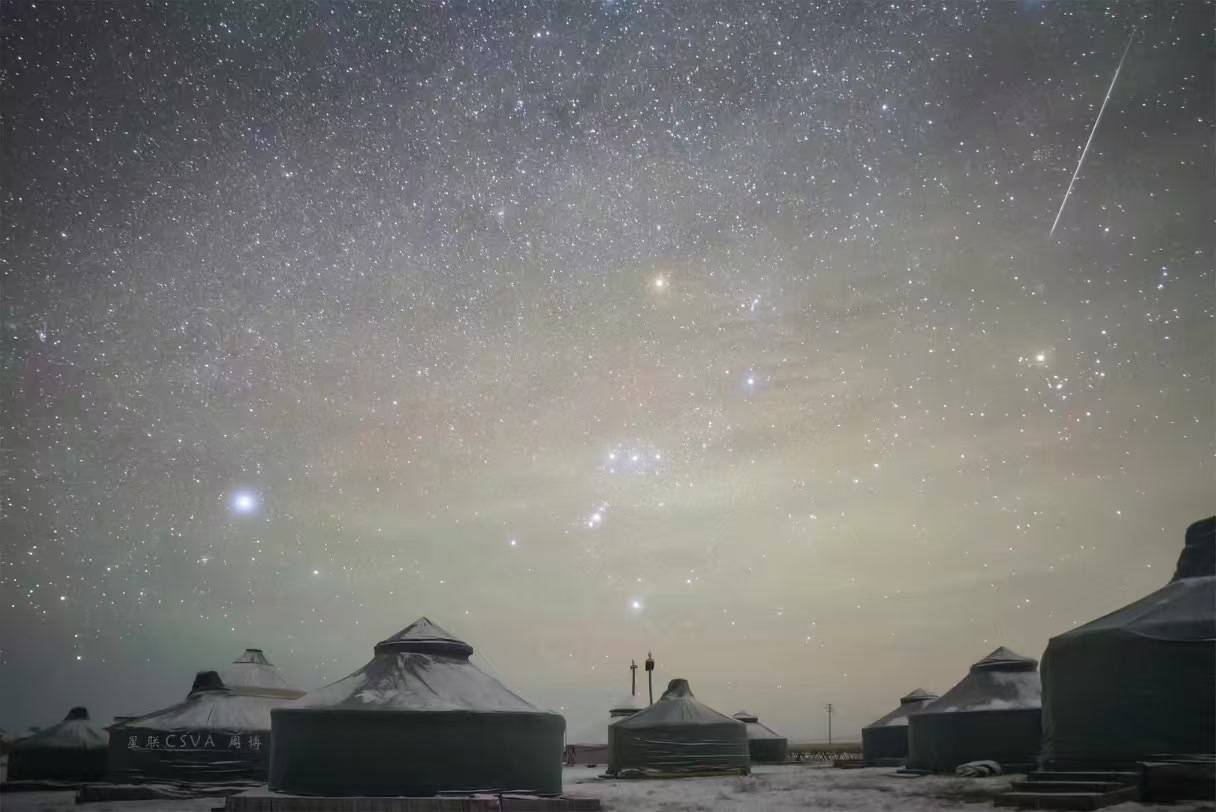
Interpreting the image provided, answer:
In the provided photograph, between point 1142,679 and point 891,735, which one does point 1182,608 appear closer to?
point 1142,679

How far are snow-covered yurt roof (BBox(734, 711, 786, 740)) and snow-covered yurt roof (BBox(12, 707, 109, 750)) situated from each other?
115 feet

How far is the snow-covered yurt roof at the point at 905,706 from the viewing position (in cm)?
4878

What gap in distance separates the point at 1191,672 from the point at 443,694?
57.3ft

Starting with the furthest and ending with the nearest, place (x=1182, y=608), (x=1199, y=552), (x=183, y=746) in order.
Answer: (x=183, y=746) → (x=1199, y=552) → (x=1182, y=608)

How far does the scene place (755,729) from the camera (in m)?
57.5

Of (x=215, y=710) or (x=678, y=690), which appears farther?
(x=678, y=690)

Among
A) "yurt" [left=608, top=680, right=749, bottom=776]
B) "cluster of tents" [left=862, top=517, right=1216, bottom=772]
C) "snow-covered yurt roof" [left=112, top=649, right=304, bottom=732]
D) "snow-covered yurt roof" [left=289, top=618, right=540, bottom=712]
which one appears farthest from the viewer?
"yurt" [left=608, top=680, right=749, bottom=776]

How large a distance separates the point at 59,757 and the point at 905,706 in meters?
40.7

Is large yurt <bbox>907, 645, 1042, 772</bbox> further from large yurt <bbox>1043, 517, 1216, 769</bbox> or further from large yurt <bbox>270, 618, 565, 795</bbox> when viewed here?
large yurt <bbox>270, 618, 565, 795</bbox>

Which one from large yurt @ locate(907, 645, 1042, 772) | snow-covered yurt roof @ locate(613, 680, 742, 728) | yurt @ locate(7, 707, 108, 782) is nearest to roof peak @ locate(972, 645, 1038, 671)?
large yurt @ locate(907, 645, 1042, 772)

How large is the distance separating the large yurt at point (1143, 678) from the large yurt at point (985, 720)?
10011 mm

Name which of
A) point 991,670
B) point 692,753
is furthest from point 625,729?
point 991,670

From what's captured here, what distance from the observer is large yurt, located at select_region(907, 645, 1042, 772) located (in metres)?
33.2

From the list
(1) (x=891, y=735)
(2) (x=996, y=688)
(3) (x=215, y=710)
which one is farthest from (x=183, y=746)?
(1) (x=891, y=735)
